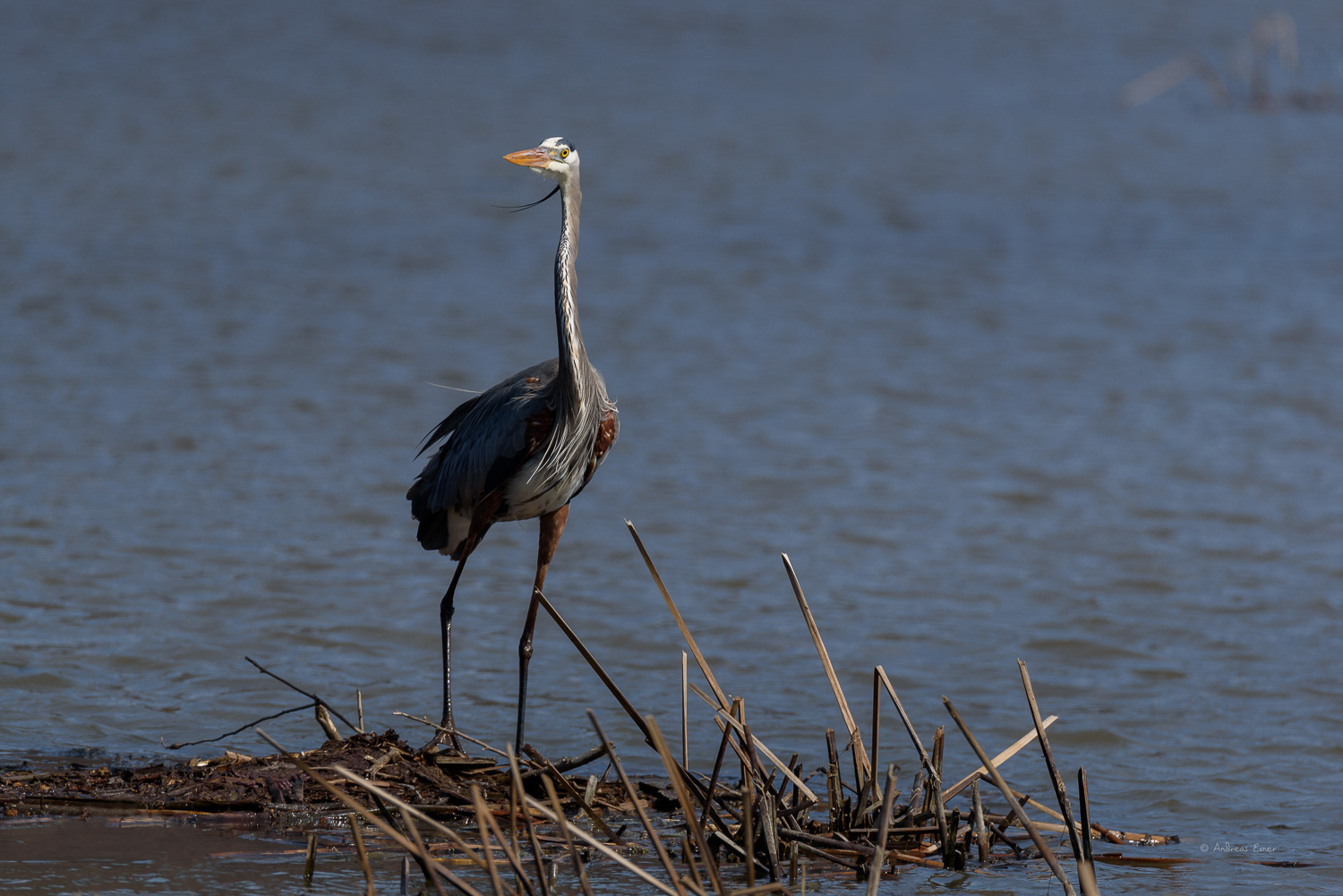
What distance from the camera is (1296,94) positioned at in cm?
2458

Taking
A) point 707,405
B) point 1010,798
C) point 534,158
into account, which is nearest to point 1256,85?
point 707,405

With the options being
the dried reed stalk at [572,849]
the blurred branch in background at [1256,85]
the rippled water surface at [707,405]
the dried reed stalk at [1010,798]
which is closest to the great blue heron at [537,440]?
the rippled water surface at [707,405]

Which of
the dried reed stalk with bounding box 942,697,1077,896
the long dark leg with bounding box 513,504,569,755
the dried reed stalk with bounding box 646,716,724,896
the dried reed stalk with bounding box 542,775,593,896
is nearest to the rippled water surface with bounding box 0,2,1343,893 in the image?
the long dark leg with bounding box 513,504,569,755

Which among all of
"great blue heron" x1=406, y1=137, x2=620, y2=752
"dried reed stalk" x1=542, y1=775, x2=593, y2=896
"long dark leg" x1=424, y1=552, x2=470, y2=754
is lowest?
"long dark leg" x1=424, y1=552, x2=470, y2=754

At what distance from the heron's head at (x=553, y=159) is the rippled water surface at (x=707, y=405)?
197 centimetres

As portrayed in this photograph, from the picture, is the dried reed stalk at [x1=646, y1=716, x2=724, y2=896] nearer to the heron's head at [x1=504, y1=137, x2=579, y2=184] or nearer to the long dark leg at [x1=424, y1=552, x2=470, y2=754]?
the long dark leg at [x1=424, y1=552, x2=470, y2=754]

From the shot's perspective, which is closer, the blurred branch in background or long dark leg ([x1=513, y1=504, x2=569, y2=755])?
long dark leg ([x1=513, y1=504, x2=569, y2=755])

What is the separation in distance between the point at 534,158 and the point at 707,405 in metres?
5.62

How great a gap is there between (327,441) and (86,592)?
2728 mm

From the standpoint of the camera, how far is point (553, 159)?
5277 millimetres

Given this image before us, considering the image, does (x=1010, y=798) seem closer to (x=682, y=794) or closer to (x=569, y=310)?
(x=682, y=794)

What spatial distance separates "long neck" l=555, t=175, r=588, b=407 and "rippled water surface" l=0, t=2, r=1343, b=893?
138cm

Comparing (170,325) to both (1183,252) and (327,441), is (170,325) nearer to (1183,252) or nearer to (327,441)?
(327,441)

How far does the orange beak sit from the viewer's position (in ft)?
16.9
